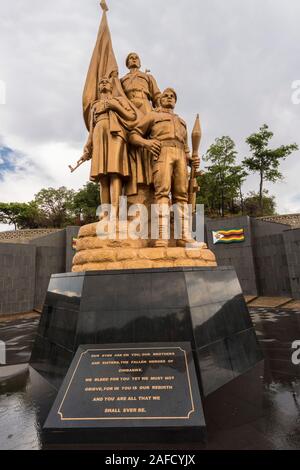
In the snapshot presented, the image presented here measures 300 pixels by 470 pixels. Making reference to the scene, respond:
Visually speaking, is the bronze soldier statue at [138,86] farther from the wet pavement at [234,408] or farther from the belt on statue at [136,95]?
the wet pavement at [234,408]

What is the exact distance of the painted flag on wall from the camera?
18328mm

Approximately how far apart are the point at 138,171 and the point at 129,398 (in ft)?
14.7

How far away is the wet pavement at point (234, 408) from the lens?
90.7 inches

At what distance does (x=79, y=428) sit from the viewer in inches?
93.1

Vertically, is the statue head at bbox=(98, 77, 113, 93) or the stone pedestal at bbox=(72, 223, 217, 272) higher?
the statue head at bbox=(98, 77, 113, 93)

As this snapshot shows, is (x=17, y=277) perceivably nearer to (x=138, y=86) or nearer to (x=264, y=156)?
(x=138, y=86)

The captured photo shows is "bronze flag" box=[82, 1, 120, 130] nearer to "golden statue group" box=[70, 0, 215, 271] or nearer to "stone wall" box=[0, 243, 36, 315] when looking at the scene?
"golden statue group" box=[70, 0, 215, 271]

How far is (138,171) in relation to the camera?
19.1ft

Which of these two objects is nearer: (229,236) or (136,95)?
(136,95)

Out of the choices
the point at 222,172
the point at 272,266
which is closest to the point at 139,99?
the point at 272,266

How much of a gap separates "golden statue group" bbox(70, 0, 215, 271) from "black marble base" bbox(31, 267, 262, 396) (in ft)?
2.15

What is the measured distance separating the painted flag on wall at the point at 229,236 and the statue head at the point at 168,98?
14.4 meters

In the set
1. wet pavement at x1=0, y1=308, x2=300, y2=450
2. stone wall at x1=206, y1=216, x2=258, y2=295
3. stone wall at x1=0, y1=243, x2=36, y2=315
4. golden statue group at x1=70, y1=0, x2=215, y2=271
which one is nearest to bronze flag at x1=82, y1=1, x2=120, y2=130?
golden statue group at x1=70, y1=0, x2=215, y2=271
